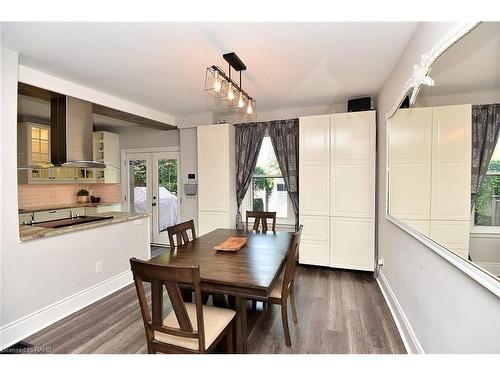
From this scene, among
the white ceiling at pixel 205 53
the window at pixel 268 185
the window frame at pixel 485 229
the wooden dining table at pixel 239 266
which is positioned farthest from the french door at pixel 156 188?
the window frame at pixel 485 229

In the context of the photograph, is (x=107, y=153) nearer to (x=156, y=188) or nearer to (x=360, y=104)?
(x=156, y=188)

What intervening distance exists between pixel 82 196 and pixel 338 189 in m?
4.91

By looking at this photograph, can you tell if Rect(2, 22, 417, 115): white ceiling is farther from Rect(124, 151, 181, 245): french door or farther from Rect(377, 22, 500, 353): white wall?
Rect(124, 151, 181, 245): french door

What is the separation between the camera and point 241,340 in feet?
5.50

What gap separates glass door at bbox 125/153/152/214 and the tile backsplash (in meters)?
0.30

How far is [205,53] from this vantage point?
2182 millimetres

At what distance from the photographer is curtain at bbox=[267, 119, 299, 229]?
3896 mm

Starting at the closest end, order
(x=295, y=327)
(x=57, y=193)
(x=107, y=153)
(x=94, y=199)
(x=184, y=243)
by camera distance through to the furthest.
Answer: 1. (x=295, y=327)
2. (x=184, y=243)
3. (x=57, y=193)
4. (x=107, y=153)
5. (x=94, y=199)

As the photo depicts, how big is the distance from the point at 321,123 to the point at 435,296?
8.42 ft

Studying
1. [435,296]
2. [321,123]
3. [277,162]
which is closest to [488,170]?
[435,296]

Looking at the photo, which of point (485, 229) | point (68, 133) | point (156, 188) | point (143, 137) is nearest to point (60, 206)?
point (156, 188)

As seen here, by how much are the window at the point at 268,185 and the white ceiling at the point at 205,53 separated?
1263mm

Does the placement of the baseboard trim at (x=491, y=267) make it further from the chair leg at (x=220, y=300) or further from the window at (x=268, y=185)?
the window at (x=268, y=185)
